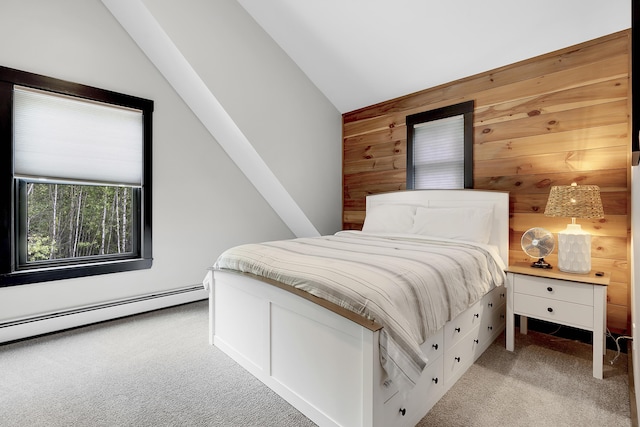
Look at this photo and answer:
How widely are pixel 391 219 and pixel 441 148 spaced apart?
0.95 metres

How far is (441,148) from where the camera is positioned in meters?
3.30

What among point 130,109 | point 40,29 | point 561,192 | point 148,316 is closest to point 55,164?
point 130,109

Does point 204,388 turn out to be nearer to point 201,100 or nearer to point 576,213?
point 201,100

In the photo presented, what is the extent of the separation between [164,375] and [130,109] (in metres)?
2.31

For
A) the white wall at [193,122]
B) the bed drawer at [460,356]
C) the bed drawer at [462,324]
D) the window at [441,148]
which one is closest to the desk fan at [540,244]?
the bed drawer at [462,324]

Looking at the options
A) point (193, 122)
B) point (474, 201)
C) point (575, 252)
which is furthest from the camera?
point (193, 122)

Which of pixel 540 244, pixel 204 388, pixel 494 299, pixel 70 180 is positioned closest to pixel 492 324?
pixel 494 299

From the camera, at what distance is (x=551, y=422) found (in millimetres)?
1505

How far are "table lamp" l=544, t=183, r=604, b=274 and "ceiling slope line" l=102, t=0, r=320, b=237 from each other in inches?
95.5

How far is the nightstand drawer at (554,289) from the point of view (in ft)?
6.33

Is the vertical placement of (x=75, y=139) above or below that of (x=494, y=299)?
above

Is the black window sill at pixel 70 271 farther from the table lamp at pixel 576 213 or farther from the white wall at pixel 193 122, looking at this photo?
the table lamp at pixel 576 213

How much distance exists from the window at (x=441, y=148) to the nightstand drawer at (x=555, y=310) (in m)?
1.24

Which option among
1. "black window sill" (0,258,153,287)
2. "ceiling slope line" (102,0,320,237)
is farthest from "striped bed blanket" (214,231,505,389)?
"ceiling slope line" (102,0,320,237)
